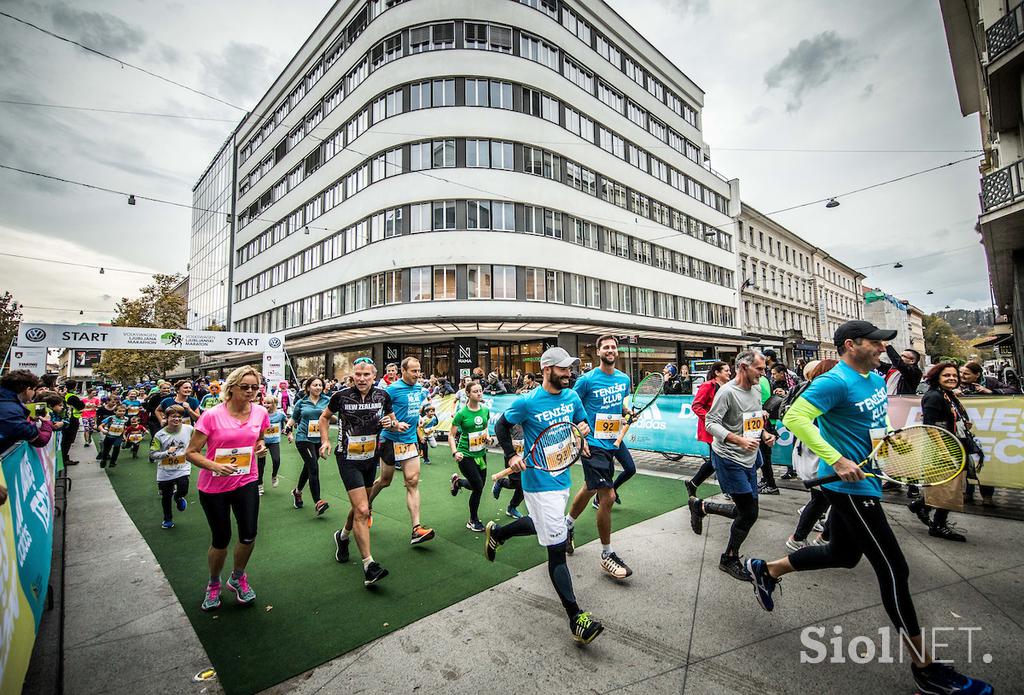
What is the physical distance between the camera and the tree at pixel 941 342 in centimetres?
9006

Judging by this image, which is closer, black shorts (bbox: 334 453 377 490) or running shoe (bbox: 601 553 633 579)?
running shoe (bbox: 601 553 633 579)

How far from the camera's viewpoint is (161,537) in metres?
6.18

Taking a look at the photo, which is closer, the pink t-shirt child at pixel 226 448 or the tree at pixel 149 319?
the pink t-shirt child at pixel 226 448

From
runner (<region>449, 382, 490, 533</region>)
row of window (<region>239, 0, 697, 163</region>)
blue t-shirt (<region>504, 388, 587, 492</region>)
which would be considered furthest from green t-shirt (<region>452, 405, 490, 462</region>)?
row of window (<region>239, 0, 697, 163</region>)

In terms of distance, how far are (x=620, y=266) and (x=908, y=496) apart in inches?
955

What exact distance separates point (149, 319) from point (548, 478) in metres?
53.1

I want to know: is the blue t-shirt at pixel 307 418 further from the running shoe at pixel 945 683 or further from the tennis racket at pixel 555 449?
the running shoe at pixel 945 683

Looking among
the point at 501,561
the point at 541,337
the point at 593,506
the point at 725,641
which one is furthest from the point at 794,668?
the point at 541,337

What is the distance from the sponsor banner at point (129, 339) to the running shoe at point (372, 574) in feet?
67.9

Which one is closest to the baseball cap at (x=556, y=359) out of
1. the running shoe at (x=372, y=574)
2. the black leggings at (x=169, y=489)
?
the running shoe at (x=372, y=574)

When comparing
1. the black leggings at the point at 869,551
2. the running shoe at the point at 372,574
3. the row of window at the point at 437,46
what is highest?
the row of window at the point at 437,46

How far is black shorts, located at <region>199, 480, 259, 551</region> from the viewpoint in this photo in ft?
13.2

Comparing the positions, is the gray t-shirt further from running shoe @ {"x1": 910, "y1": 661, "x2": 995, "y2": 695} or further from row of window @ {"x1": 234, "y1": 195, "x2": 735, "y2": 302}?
row of window @ {"x1": 234, "y1": 195, "x2": 735, "y2": 302}

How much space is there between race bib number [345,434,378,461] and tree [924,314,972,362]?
→ 379 ft
